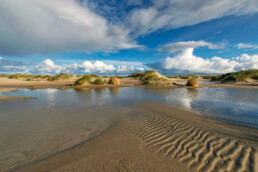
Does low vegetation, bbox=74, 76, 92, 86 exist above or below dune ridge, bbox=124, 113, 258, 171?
above

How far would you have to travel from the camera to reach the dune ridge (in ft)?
8.43

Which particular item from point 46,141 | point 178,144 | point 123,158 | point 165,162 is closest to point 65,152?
point 46,141

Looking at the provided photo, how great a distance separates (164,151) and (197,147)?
1.08m

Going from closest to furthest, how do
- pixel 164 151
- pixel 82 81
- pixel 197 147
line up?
1. pixel 164 151
2. pixel 197 147
3. pixel 82 81

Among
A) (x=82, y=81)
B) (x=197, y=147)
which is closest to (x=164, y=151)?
(x=197, y=147)

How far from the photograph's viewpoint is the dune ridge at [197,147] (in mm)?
2568

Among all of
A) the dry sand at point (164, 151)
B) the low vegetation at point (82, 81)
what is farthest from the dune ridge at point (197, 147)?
the low vegetation at point (82, 81)

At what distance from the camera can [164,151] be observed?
10.1 ft

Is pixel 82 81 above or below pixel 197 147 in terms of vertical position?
above

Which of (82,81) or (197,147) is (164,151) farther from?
(82,81)

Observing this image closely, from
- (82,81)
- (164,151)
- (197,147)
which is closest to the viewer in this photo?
(164,151)

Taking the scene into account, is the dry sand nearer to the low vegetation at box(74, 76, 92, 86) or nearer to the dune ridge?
the dune ridge

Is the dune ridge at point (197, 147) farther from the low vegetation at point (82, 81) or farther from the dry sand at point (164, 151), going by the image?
the low vegetation at point (82, 81)

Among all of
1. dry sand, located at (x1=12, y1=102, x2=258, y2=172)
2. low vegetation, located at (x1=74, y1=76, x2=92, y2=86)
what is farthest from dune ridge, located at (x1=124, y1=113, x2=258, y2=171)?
low vegetation, located at (x1=74, y1=76, x2=92, y2=86)
